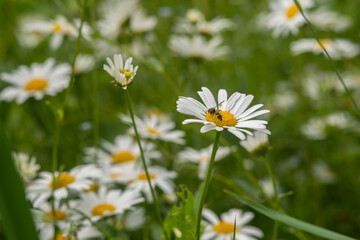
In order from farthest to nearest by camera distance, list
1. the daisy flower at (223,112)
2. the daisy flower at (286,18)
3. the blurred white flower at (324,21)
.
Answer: the blurred white flower at (324,21) → the daisy flower at (286,18) → the daisy flower at (223,112)

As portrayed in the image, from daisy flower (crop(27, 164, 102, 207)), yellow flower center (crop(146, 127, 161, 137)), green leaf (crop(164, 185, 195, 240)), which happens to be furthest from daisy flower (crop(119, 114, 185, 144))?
green leaf (crop(164, 185, 195, 240))

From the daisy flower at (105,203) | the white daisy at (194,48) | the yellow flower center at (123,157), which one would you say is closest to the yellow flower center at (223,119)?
the daisy flower at (105,203)

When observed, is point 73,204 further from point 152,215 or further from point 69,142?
point 69,142

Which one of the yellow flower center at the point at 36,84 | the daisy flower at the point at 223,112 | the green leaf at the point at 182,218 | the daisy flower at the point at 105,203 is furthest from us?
→ the yellow flower center at the point at 36,84

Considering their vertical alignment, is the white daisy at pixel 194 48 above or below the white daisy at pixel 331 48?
above

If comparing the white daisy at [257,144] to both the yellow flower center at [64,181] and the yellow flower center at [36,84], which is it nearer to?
the yellow flower center at [64,181]

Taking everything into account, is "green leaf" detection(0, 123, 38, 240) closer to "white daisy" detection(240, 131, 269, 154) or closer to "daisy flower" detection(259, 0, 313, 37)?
"white daisy" detection(240, 131, 269, 154)
